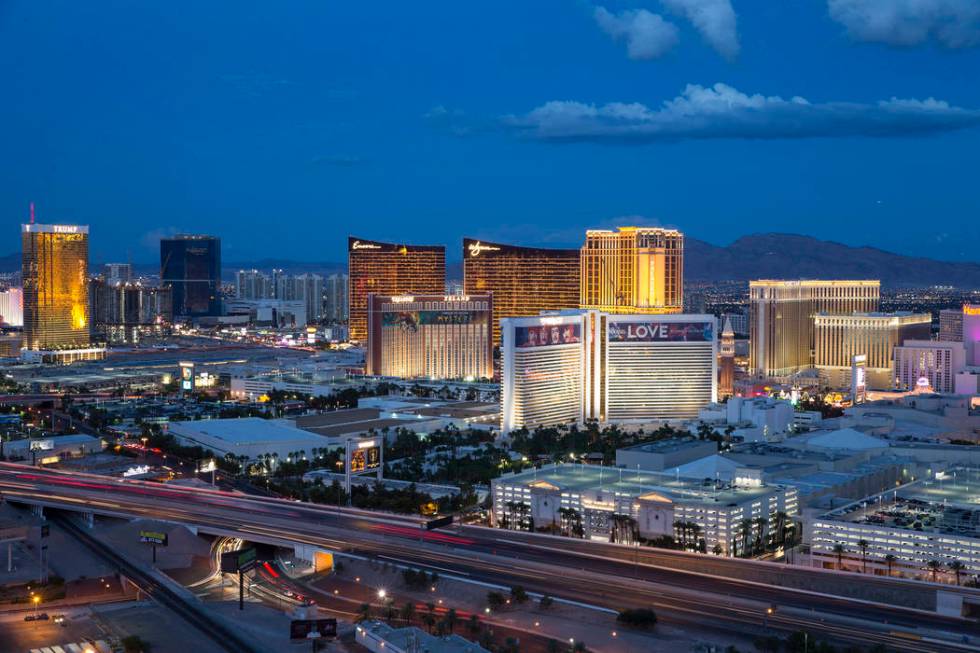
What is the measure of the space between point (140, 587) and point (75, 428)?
122 feet

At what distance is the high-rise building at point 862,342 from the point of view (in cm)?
9706

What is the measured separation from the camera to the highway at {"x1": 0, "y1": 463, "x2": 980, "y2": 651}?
105 ft

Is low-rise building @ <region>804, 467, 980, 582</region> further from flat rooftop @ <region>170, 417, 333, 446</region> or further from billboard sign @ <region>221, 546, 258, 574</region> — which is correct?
flat rooftop @ <region>170, 417, 333, 446</region>

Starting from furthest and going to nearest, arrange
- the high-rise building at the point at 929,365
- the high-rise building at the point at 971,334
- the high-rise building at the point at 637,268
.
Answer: the high-rise building at the point at 637,268
the high-rise building at the point at 971,334
the high-rise building at the point at 929,365

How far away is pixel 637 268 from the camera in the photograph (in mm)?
96938

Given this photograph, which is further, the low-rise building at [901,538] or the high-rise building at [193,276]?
the high-rise building at [193,276]

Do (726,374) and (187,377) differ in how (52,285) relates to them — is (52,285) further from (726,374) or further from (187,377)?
(726,374)

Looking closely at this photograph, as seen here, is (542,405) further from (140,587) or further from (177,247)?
(177,247)

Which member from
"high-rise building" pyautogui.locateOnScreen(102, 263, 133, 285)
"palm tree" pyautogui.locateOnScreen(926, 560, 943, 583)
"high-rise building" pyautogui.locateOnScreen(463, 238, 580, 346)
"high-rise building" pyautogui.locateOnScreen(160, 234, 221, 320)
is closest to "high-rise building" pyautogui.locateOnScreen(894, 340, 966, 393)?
"high-rise building" pyautogui.locateOnScreen(463, 238, 580, 346)

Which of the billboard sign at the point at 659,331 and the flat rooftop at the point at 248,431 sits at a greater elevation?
the billboard sign at the point at 659,331

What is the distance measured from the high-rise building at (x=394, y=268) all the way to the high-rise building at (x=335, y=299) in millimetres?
50340

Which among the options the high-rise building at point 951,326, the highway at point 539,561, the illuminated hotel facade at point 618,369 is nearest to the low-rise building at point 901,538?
the highway at point 539,561

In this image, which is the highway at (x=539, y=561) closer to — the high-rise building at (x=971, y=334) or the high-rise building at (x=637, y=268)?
the high-rise building at (x=637, y=268)

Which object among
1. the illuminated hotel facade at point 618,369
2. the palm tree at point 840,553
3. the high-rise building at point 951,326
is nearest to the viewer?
the palm tree at point 840,553
